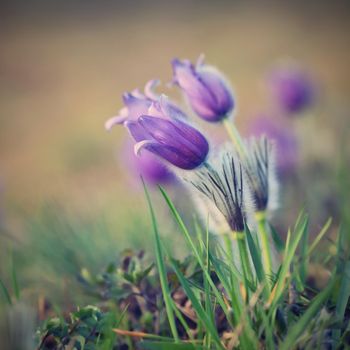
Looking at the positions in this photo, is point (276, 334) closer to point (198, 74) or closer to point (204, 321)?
point (204, 321)

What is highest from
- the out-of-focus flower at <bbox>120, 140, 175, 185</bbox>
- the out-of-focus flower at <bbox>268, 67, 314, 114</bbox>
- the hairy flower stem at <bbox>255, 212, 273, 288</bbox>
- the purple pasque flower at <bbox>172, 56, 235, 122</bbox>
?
the purple pasque flower at <bbox>172, 56, 235, 122</bbox>

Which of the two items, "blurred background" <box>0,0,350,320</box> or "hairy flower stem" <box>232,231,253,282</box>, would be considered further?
"blurred background" <box>0,0,350,320</box>

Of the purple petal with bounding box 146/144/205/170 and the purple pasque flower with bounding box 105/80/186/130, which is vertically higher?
the purple pasque flower with bounding box 105/80/186/130

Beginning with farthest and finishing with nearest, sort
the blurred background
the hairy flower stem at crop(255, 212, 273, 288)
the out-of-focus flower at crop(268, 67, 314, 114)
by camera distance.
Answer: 1. the out-of-focus flower at crop(268, 67, 314, 114)
2. the blurred background
3. the hairy flower stem at crop(255, 212, 273, 288)

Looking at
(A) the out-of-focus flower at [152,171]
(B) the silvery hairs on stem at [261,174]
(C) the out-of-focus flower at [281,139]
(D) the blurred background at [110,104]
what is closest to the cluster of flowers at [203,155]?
(B) the silvery hairs on stem at [261,174]

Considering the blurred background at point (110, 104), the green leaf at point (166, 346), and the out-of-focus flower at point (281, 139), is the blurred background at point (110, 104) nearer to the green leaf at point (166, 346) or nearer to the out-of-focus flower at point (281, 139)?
the out-of-focus flower at point (281, 139)

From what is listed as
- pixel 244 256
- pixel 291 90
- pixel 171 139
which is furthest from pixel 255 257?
pixel 291 90

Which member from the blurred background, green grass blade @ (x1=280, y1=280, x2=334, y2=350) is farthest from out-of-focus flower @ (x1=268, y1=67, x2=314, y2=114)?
green grass blade @ (x1=280, y1=280, x2=334, y2=350)

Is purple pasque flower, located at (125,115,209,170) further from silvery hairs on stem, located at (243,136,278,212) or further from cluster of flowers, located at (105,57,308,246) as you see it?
silvery hairs on stem, located at (243,136,278,212)
